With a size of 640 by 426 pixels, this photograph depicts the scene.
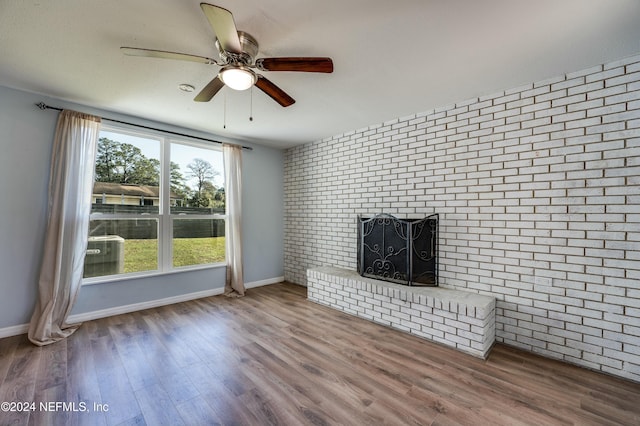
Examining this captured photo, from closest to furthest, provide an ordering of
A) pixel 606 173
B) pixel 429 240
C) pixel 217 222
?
pixel 606 173 < pixel 429 240 < pixel 217 222

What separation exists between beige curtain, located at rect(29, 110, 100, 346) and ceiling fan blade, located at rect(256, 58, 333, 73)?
268 centimetres

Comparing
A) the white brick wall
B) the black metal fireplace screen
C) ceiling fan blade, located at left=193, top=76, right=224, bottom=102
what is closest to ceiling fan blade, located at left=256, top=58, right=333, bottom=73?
ceiling fan blade, located at left=193, top=76, right=224, bottom=102

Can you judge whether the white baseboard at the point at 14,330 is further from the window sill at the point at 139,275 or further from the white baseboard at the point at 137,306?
the window sill at the point at 139,275

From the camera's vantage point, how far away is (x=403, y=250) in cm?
325


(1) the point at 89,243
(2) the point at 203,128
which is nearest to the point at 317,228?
(2) the point at 203,128

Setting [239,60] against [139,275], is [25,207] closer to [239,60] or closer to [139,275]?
[139,275]

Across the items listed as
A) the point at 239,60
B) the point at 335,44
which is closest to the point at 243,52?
the point at 239,60

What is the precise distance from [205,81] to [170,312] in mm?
2930

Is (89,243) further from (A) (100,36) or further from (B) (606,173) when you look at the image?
(B) (606,173)

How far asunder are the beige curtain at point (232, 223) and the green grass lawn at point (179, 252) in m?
0.21

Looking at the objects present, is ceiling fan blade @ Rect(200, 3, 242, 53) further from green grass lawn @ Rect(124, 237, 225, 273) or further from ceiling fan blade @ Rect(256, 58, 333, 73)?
green grass lawn @ Rect(124, 237, 225, 273)

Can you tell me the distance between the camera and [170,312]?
3.53 m

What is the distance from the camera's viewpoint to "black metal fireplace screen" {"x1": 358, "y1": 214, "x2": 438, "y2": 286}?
3.16 metres

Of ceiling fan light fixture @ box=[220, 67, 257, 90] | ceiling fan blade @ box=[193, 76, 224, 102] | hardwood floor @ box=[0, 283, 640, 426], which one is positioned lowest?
hardwood floor @ box=[0, 283, 640, 426]
